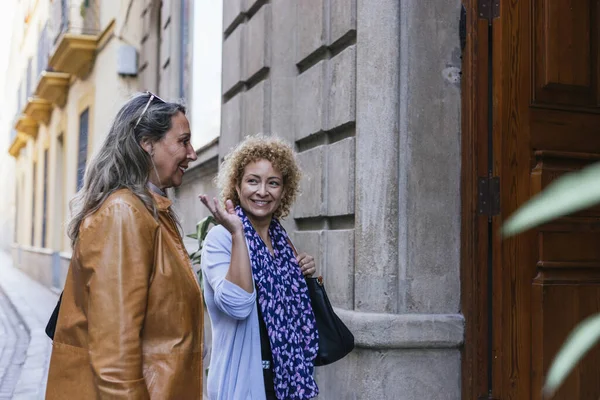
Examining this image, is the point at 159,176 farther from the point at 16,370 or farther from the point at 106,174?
the point at 16,370

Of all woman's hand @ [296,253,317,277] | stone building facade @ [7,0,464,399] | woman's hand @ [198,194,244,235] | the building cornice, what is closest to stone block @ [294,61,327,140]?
stone building facade @ [7,0,464,399]

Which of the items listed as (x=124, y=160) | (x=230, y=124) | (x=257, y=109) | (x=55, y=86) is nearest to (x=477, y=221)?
(x=124, y=160)

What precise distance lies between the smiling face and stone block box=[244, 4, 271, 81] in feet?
10.4

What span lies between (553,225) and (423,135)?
2.38ft

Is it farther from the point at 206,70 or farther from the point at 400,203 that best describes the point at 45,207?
the point at 400,203

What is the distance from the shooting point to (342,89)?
171 inches

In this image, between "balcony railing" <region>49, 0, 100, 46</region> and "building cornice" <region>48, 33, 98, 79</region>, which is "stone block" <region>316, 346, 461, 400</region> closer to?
"building cornice" <region>48, 33, 98, 79</region>

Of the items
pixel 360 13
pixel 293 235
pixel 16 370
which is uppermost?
pixel 360 13

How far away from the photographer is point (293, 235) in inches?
200

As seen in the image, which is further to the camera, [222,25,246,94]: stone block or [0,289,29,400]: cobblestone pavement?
[0,289,29,400]: cobblestone pavement

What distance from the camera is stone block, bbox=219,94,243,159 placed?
6379 millimetres

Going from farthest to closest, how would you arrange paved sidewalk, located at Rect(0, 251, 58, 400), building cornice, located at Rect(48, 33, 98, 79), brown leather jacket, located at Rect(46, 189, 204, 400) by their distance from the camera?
building cornice, located at Rect(48, 33, 98, 79)
paved sidewalk, located at Rect(0, 251, 58, 400)
brown leather jacket, located at Rect(46, 189, 204, 400)

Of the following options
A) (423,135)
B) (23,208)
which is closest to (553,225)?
(423,135)

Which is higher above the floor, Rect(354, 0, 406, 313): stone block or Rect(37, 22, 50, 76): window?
Rect(37, 22, 50, 76): window
